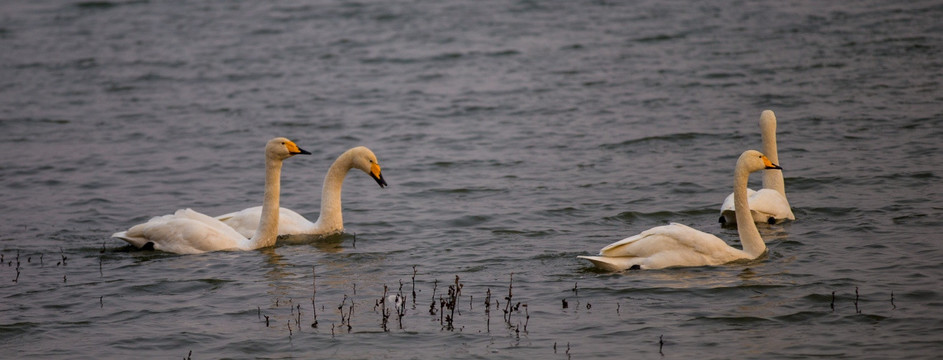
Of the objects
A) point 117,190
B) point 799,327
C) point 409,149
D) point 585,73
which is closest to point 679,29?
point 585,73

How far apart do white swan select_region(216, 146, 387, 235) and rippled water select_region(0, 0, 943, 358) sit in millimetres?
245

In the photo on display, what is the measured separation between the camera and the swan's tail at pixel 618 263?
9.64m

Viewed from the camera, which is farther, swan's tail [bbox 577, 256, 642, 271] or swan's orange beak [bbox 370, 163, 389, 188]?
swan's orange beak [bbox 370, 163, 389, 188]

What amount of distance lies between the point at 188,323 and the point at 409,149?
855 centimetres

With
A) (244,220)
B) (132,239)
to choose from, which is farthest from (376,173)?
(132,239)

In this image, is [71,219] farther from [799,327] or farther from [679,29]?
[679,29]

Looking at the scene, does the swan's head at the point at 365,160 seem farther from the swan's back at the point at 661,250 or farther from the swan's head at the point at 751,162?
the swan's head at the point at 751,162

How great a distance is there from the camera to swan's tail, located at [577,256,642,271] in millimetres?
9641

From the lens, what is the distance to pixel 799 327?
817 centimetres

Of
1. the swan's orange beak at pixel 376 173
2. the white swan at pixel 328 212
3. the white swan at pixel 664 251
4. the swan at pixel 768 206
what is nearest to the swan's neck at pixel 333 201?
the white swan at pixel 328 212

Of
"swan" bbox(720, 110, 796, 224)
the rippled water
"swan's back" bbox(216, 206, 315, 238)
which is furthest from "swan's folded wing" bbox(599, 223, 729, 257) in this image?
"swan's back" bbox(216, 206, 315, 238)

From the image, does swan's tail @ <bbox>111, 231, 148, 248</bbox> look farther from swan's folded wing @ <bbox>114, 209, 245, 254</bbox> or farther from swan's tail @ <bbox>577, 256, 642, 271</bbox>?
swan's tail @ <bbox>577, 256, 642, 271</bbox>

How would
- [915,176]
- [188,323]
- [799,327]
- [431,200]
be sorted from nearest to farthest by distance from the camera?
[799,327], [188,323], [915,176], [431,200]

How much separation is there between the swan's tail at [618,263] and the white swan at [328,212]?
3.10 metres
